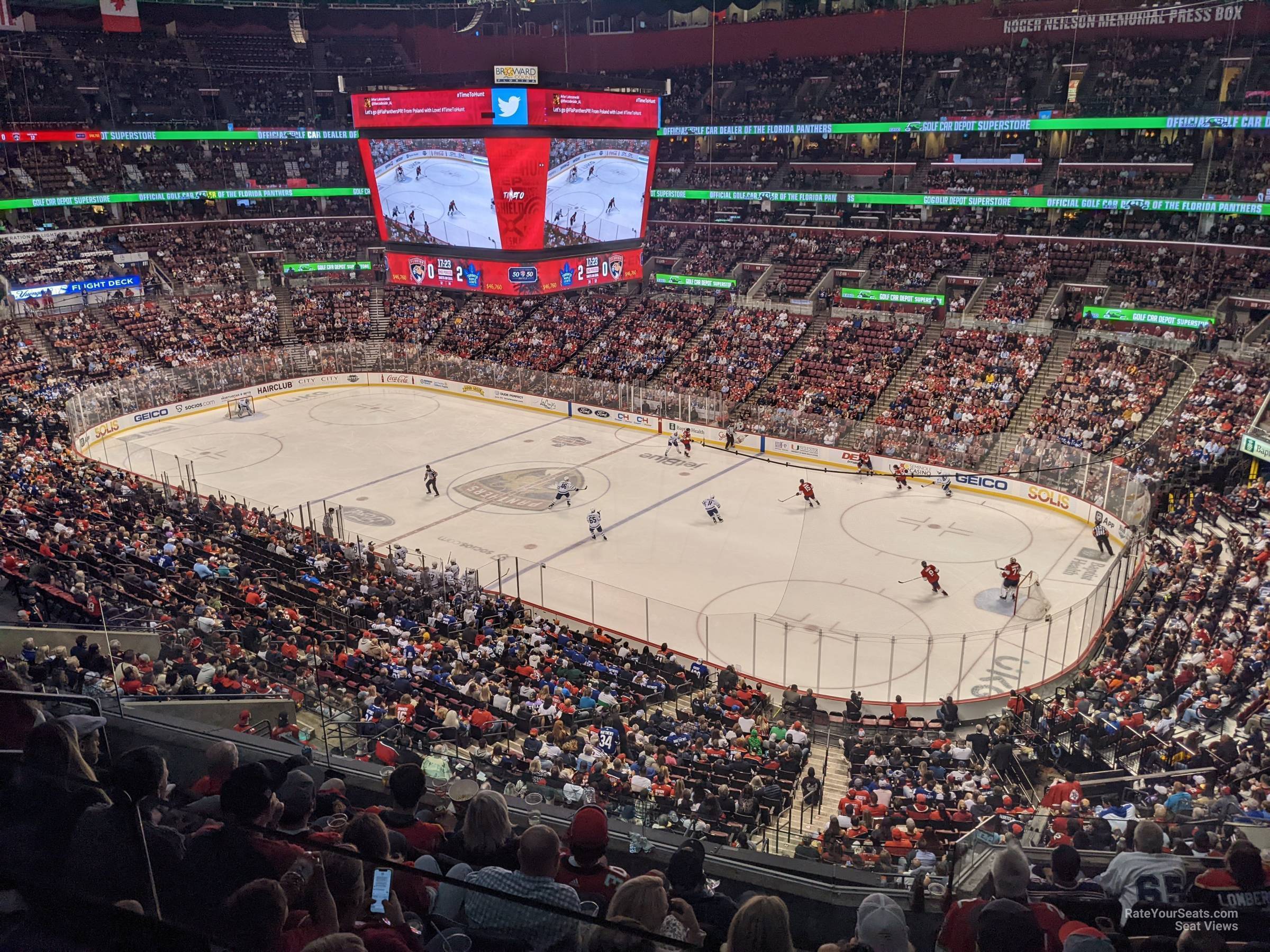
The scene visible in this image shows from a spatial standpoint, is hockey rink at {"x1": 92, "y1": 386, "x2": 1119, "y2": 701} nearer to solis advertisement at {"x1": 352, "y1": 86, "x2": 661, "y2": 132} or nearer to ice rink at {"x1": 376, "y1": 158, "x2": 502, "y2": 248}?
ice rink at {"x1": 376, "y1": 158, "x2": 502, "y2": 248}

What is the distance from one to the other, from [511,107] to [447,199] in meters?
4.63

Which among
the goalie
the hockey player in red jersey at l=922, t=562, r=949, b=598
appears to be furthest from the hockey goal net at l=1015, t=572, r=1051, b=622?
the hockey player in red jersey at l=922, t=562, r=949, b=598

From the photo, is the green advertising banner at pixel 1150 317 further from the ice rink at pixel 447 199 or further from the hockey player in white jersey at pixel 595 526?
the ice rink at pixel 447 199

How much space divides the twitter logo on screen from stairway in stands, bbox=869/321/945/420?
1803cm

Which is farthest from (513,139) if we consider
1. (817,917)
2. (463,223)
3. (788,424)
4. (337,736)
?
(817,917)

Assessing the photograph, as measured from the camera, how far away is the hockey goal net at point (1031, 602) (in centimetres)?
2316

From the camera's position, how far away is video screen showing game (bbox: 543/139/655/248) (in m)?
36.2

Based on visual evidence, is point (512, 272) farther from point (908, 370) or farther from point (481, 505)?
point (908, 370)

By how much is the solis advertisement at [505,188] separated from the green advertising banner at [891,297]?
41.5ft

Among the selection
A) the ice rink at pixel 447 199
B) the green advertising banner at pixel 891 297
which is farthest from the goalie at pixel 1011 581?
the ice rink at pixel 447 199

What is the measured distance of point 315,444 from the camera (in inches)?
1588

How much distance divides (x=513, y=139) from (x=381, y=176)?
691 cm

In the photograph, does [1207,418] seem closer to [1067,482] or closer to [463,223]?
[1067,482]

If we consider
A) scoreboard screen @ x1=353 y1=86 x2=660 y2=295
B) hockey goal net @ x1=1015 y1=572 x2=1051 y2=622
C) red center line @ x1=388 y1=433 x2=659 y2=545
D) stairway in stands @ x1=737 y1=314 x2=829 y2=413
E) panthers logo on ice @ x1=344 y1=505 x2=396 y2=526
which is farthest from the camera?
stairway in stands @ x1=737 y1=314 x2=829 y2=413
